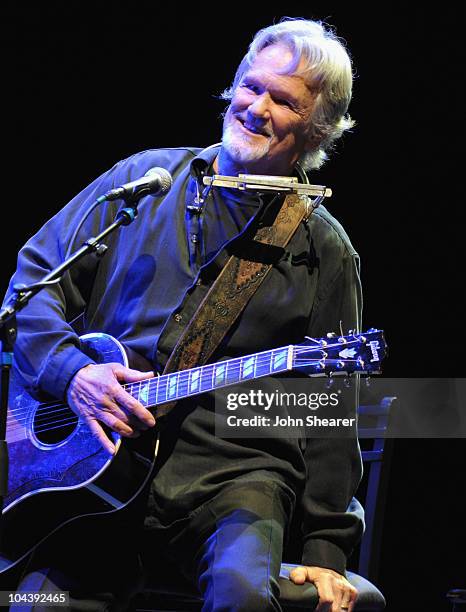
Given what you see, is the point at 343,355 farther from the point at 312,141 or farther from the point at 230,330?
the point at 312,141

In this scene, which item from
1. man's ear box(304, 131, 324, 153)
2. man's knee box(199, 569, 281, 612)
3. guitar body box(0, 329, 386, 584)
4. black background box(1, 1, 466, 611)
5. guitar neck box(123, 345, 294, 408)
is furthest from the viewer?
black background box(1, 1, 466, 611)

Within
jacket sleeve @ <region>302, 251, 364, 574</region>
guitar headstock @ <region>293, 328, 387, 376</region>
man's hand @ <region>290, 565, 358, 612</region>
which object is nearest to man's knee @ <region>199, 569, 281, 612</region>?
man's hand @ <region>290, 565, 358, 612</region>

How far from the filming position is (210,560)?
7.98 feet

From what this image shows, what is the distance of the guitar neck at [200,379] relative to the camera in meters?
2.52

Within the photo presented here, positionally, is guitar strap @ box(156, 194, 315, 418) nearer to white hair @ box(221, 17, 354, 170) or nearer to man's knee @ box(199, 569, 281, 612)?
white hair @ box(221, 17, 354, 170)

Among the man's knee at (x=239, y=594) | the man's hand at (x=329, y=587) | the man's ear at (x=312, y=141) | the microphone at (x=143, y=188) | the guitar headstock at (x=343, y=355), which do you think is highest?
the man's ear at (x=312, y=141)

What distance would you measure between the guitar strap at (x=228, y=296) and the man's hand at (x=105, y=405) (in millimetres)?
82

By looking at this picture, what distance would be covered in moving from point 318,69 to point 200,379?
116 cm

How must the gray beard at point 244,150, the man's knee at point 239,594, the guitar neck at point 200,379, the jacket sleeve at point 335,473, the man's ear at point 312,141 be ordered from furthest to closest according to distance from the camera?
the man's ear at point 312,141
the gray beard at point 244,150
the jacket sleeve at point 335,473
the guitar neck at point 200,379
the man's knee at point 239,594

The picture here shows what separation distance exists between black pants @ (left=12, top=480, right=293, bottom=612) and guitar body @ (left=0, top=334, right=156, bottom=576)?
12 cm

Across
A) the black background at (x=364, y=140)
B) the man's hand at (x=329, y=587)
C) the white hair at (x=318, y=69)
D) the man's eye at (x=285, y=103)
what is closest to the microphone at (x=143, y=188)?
the man's eye at (x=285, y=103)

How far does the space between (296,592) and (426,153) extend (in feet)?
7.39

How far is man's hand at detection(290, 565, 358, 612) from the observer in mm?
2557

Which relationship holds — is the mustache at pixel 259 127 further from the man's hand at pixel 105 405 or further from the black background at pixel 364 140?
the black background at pixel 364 140
